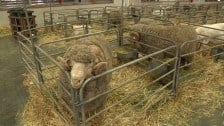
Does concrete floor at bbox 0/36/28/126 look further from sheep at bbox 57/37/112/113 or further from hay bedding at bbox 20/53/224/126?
sheep at bbox 57/37/112/113

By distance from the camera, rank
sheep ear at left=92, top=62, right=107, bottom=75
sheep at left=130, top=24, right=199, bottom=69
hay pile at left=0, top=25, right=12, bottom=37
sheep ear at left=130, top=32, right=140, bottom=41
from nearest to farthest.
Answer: sheep ear at left=92, top=62, right=107, bottom=75
sheep at left=130, top=24, right=199, bottom=69
sheep ear at left=130, top=32, right=140, bottom=41
hay pile at left=0, top=25, right=12, bottom=37

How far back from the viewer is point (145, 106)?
331 centimetres

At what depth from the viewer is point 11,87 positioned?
13.5ft

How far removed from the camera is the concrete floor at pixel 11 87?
329cm

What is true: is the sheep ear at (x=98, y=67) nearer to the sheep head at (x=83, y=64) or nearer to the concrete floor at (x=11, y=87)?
the sheep head at (x=83, y=64)

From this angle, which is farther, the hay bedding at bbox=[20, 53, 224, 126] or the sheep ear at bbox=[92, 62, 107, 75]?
the hay bedding at bbox=[20, 53, 224, 126]

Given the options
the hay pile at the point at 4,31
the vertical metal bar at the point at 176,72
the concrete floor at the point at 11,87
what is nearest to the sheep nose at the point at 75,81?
the concrete floor at the point at 11,87

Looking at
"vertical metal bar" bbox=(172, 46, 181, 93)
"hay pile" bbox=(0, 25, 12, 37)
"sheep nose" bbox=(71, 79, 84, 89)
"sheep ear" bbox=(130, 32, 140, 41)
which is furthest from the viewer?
"hay pile" bbox=(0, 25, 12, 37)

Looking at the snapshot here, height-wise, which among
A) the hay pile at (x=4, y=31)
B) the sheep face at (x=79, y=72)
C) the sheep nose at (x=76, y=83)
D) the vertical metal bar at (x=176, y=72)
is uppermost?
the hay pile at (x=4, y=31)

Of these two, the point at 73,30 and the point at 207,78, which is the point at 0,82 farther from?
the point at 207,78

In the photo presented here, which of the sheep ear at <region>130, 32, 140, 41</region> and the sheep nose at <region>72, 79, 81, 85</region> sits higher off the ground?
the sheep ear at <region>130, 32, 140, 41</region>

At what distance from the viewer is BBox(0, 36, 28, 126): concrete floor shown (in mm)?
3291

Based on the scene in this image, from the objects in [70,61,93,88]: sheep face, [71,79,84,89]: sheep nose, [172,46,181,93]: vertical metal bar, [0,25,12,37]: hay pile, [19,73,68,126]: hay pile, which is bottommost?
Result: [19,73,68,126]: hay pile

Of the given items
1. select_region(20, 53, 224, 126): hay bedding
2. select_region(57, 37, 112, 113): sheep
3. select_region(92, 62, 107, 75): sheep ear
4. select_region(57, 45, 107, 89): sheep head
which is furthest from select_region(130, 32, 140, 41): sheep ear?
select_region(92, 62, 107, 75): sheep ear
